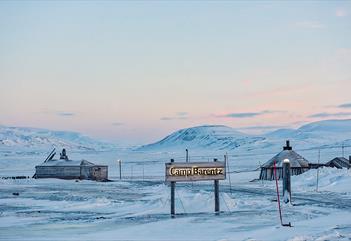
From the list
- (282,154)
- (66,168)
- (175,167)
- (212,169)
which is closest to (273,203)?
(212,169)

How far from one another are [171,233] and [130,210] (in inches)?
315

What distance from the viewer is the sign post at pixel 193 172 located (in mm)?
21894

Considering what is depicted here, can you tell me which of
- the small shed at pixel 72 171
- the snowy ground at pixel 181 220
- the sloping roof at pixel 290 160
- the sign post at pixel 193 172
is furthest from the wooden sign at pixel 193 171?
the small shed at pixel 72 171

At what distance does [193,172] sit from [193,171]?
4 centimetres

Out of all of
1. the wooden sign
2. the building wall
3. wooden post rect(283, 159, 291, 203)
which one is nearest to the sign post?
the wooden sign

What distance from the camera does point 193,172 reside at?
2233 cm

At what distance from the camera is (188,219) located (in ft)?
64.0

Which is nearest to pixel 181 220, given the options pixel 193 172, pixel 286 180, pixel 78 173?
pixel 193 172

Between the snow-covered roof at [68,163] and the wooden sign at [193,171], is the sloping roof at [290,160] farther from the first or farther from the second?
the wooden sign at [193,171]

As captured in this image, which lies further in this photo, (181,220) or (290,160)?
(290,160)

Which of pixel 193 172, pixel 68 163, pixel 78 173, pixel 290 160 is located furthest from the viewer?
pixel 68 163

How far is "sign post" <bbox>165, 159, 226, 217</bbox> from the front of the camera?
2189 cm

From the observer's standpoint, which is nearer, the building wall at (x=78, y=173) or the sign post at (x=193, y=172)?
the sign post at (x=193, y=172)

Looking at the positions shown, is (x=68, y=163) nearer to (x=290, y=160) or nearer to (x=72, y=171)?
(x=72, y=171)
